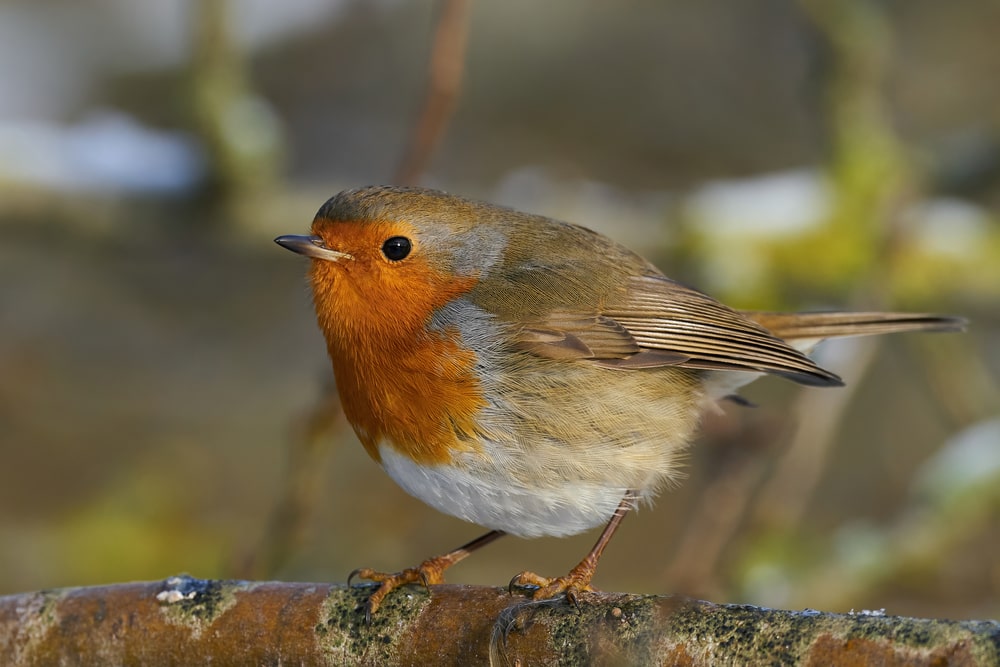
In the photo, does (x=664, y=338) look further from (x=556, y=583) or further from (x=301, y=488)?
(x=301, y=488)

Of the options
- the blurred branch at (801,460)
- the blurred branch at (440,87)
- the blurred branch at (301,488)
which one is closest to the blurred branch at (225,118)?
the blurred branch at (440,87)

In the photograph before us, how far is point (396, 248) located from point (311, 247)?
25 cm

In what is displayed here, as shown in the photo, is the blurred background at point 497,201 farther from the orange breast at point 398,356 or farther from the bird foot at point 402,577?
the orange breast at point 398,356

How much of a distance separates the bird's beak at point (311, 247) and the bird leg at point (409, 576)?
898 mm

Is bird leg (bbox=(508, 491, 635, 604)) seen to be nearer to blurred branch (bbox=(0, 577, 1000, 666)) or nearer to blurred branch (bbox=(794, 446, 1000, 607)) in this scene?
blurred branch (bbox=(0, 577, 1000, 666))

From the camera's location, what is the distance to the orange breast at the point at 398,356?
10.2 feet

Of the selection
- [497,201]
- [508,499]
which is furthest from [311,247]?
[497,201]

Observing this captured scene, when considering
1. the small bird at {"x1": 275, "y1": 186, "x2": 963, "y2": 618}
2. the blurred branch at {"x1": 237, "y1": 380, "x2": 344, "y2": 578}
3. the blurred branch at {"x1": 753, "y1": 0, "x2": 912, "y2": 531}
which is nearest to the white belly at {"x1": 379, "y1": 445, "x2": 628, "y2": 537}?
the small bird at {"x1": 275, "y1": 186, "x2": 963, "y2": 618}

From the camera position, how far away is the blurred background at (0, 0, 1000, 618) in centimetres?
464

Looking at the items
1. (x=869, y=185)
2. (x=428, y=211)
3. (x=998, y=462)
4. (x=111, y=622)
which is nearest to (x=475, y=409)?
(x=428, y=211)

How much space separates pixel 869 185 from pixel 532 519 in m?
2.97

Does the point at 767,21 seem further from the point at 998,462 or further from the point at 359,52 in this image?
the point at 998,462

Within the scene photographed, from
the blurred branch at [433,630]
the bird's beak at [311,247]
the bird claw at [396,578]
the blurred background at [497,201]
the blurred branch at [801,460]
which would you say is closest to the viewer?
the blurred branch at [433,630]

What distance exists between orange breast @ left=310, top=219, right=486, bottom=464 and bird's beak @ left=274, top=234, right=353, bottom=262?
0.10 ft
